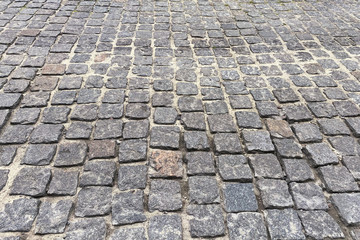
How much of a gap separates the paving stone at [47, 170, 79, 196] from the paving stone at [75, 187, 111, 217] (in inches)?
3.7

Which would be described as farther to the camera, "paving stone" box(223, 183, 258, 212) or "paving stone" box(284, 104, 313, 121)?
"paving stone" box(284, 104, 313, 121)

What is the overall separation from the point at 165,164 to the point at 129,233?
695mm

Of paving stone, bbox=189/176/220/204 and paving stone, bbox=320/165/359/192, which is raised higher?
paving stone, bbox=320/165/359/192

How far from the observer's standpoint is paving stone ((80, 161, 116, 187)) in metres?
2.37

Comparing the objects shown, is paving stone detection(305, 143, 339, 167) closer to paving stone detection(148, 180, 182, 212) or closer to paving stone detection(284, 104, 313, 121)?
paving stone detection(284, 104, 313, 121)

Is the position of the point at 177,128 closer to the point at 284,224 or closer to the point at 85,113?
the point at 85,113

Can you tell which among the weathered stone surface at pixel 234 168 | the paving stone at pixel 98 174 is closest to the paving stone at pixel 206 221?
the weathered stone surface at pixel 234 168

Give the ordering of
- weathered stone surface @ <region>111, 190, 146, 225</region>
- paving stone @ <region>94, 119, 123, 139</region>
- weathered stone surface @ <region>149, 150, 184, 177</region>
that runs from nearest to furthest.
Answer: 1. weathered stone surface @ <region>111, 190, 146, 225</region>
2. weathered stone surface @ <region>149, 150, 184, 177</region>
3. paving stone @ <region>94, 119, 123, 139</region>

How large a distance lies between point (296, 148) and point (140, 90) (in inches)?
73.7

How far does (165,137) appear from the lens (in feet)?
9.14

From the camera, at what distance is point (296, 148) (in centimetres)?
272

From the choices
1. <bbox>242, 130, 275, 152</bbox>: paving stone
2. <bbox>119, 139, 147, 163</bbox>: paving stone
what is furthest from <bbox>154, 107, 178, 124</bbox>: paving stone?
<bbox>242, 130, 275, 152</bbox>: paving stone

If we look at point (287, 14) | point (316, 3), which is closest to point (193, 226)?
point (287, 14)

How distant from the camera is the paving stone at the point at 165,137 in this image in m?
2.70
